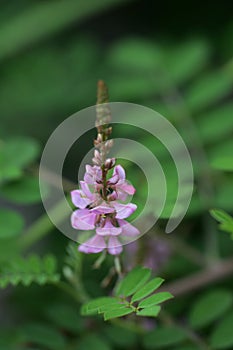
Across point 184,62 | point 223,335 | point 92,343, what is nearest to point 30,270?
point 92,343

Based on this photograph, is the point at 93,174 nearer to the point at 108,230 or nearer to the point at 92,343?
the point at 108,230

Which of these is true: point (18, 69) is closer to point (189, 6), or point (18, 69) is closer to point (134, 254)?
point (189, 6)

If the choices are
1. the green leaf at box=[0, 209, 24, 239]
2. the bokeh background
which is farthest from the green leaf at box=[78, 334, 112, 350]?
the green leaf at box=[0, 209, 24, 239]

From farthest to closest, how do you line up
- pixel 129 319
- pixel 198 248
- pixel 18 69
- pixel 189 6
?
pixel 189 6
pixel 18 69
pixel 198 248
pixel 129 319

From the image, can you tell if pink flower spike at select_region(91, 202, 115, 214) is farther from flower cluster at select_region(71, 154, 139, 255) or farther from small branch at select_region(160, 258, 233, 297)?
small branch at select_region(160, 258, 233, 297)

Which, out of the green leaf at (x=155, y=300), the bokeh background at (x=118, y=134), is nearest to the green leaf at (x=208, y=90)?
the bokeh background at (x=118, y=134)

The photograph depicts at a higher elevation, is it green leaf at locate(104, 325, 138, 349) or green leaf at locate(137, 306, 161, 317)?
green leaf at locate(137, 306, 161, 317)

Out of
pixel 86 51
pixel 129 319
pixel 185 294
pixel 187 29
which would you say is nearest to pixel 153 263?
pixel 185 294
